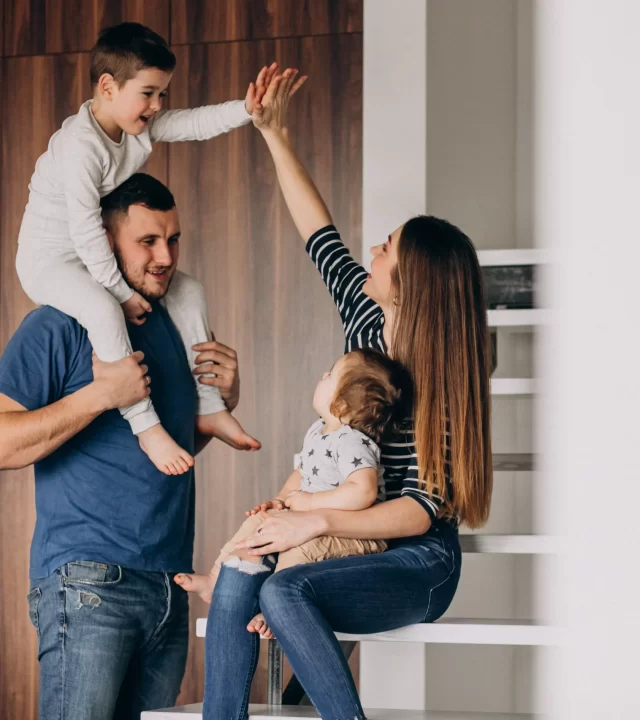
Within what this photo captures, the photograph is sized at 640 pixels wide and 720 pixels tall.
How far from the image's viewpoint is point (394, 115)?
2.28 meters

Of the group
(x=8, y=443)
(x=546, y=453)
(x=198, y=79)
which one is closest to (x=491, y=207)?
(x=198, y=79)

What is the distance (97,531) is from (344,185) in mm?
1982

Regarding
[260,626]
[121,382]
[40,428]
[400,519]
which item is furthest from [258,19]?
[260,626]

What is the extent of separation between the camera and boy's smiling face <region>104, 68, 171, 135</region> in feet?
6.38

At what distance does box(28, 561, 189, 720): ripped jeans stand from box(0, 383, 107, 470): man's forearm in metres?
0.23

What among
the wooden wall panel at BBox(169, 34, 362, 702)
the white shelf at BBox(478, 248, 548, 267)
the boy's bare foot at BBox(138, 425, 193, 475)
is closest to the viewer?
the boy's bare foot at BBox(138, 425, 193, 475)

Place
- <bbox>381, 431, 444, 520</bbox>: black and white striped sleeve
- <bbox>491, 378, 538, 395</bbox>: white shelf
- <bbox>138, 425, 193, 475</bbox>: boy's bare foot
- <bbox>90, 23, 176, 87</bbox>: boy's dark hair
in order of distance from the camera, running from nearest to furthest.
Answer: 1. <bbox>381, 431, 444, 520</bbox>: black and white striped sleeve
2. <bbox>138, 425, 193, 475</bbox>: boy's bare foot
3. <bbox>90, 23, 176, 87</bbox>: boy's dark hair
4. <bbox>491, 378, 538, 395</bbox>: white shelf

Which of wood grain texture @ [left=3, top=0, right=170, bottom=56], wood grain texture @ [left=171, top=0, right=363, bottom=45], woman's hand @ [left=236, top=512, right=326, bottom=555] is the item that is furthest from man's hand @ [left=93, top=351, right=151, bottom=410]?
wood grain texture @ [left=3, top=0, right=170, bottom=56]

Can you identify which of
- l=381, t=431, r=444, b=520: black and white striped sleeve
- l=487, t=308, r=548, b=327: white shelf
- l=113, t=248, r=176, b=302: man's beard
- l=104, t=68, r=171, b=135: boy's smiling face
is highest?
l=104, t=68, r=171, b=135: boy's smiling face

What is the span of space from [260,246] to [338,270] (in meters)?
1.59

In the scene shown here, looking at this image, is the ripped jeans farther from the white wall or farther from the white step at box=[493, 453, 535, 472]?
the white step at box=[493, 453, 535, 472]

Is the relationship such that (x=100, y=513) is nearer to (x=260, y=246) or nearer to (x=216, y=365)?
A: (x=216, y=365)

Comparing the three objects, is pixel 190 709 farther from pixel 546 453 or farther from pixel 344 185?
pixel 344 185

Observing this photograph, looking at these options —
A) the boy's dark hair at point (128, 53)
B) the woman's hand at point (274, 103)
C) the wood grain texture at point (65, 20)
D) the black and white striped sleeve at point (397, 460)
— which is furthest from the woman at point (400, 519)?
the wood grain texture at point (65, 20)
